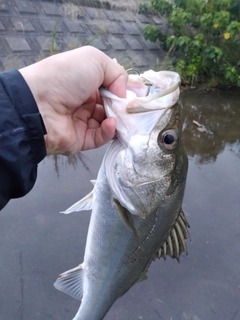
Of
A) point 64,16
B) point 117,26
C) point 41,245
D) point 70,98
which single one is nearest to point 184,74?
point 117,26

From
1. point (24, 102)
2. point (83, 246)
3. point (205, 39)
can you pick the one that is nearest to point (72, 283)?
point (24, 102)

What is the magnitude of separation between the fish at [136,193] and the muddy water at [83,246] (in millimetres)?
943

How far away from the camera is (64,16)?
22.1ft

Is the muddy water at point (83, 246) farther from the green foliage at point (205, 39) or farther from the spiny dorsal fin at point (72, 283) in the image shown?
the green foliage at point (205, 39)

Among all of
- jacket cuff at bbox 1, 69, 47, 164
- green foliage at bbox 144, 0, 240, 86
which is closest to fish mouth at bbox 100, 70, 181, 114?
jacket cuff at bbox 1, 69, 47, 164

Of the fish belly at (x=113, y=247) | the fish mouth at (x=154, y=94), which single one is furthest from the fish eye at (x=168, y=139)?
the fish belly at (x=113, y=247)

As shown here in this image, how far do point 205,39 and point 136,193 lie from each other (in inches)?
276

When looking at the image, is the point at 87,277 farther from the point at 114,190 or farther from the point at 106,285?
the point at 114,190

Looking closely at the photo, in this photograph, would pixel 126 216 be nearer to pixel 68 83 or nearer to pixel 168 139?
pixel 168 139

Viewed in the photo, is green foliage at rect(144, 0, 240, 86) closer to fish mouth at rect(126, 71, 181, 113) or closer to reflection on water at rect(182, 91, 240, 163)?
reflection on water at rect(182, 91, 240, 163)

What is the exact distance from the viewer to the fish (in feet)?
4.65

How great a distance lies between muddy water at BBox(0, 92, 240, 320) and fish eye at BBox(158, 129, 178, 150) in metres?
1.51

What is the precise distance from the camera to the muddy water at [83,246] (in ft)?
8.00

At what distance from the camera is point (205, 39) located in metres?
7.58
